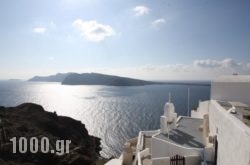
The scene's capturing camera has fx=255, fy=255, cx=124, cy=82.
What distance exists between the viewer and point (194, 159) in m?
12.1

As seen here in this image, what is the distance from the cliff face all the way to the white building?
48.0ft

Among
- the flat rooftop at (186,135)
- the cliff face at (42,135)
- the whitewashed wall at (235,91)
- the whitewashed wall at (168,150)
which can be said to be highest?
the whitewashed wall at (235,91)

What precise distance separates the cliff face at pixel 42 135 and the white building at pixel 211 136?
1464 centimetres

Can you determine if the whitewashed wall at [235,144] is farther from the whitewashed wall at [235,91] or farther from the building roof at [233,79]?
the building roof at [233,79]

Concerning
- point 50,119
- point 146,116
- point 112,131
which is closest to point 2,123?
point 50,119

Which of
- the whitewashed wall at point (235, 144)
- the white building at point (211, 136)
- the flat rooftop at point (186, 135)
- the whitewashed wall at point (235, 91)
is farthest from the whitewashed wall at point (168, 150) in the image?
the whitewashed wall at point (235, 91)

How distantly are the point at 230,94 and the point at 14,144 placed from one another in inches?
1013

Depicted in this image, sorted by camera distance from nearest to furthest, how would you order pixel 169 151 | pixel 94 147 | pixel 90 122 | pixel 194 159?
pixel 194 159 < pixel 169 151 < pixel 94 147 < pixel 90 122

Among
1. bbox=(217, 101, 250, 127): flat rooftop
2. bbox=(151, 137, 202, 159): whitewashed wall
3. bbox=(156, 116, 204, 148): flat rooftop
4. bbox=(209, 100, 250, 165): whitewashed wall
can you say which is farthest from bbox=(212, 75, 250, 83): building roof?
bbox=(209, 100, 250, 165): whitewashed wall

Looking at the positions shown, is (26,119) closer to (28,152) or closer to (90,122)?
(28,152)

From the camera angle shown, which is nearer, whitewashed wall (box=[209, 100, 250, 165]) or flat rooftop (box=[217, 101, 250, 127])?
whitewashed wall (box=[209, 100, 250, 165])

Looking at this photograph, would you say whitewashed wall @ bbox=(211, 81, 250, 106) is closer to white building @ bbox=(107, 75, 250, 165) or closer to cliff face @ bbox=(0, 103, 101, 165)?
white building @ bbox=(107, 75, 250, 165)

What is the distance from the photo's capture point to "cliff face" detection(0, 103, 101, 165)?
29.5m

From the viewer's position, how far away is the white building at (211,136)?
24.5ft
